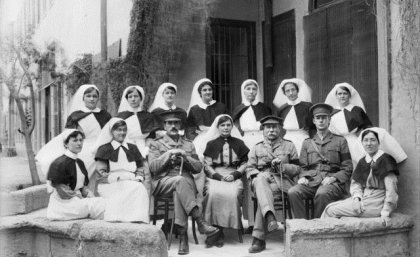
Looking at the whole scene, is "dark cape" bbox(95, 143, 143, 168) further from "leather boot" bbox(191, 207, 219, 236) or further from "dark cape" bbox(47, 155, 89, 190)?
"leather boot" bbox(191, 207, 219, 236)

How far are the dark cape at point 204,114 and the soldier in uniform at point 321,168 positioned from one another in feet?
4.88

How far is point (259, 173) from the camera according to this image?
598cm

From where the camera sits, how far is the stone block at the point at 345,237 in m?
4.92

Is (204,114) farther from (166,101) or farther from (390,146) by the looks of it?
(390,146)

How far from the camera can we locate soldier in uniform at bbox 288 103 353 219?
18.4 feet

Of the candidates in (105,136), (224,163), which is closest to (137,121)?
(105,136)

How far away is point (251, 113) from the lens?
700 cm

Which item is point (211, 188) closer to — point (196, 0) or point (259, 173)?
point (259, 173)

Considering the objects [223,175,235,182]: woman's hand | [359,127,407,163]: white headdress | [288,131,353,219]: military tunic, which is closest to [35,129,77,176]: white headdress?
[223,175,235,182]: woman's hand

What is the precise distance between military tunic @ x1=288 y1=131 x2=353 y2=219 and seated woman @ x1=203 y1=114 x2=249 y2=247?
2.27 feet

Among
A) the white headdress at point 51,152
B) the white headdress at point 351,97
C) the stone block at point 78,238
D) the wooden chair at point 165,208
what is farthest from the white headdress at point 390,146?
the white headdress at point 51,152

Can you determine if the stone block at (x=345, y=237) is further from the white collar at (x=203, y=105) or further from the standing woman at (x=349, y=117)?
the white collar at (x=203, y=105)

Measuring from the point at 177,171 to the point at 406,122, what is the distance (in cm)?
267

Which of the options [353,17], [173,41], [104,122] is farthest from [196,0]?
[104,122]
